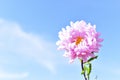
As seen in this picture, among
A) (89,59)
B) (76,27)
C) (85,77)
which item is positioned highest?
(76,27)

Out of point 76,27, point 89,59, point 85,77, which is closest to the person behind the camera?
point 85,77

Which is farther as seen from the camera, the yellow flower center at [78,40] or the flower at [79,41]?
the yellow flower center at [78,40]

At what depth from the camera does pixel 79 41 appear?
3.78m

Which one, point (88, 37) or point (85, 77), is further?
point (88, 37)

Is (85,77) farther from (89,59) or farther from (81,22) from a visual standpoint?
(81,22)

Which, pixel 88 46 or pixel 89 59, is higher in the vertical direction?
pixel 88 46

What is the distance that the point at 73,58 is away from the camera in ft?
12.1

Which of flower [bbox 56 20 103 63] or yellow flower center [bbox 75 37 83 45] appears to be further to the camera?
yellow flower center [bbox 75 37 83 45]

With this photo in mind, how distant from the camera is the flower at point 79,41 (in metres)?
3.64

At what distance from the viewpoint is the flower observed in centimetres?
364

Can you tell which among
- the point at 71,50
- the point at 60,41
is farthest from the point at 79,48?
the point at 60,41

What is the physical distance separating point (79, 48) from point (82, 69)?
440mm

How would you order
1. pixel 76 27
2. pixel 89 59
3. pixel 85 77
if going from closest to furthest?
pixel 85 77, pixel 89 59, pixel 76 27

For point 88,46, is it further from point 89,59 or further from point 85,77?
point 85,77
